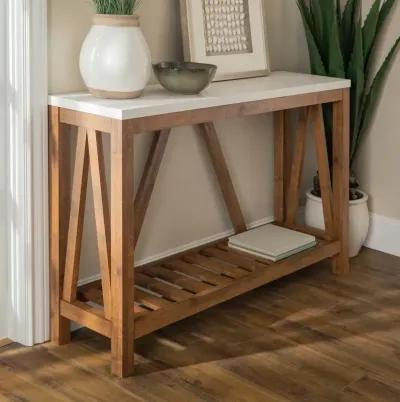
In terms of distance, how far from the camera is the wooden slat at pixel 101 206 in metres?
2.68

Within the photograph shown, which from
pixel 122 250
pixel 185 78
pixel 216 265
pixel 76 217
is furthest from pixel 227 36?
pixel 122 250

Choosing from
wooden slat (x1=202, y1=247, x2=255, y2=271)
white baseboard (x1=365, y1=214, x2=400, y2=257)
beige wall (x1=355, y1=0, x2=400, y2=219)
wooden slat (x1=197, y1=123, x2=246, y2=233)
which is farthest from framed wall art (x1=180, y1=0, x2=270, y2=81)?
white baseboard (x1=365, y1=214, x2=400, y2=257)

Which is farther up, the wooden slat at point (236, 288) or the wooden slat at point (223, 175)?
the wooden slat at point (223, 175)

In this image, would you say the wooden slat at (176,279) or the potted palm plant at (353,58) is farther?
the potted palm plant at (353,58)

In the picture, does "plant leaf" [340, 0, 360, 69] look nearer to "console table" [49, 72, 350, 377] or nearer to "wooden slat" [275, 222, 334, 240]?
"console table" [49, 72, 350, 377]

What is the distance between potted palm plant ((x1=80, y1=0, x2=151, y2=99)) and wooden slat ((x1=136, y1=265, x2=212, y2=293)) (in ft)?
2.40

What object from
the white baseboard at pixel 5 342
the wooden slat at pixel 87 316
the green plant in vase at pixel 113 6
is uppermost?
the green plant in vase at pixel 113 6


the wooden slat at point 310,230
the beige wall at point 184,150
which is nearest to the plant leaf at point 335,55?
the beige wall at point 184,150

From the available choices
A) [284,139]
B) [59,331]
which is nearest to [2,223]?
[59,331]

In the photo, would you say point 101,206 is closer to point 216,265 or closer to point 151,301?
point 151,301

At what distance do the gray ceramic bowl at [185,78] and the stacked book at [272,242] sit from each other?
77cm

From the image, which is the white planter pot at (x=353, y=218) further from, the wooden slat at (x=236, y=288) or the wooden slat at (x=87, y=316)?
the wooden slat at (x=87, y=316)

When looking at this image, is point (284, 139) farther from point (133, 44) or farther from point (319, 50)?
point (133, 44)

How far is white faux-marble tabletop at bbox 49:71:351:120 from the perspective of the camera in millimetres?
2594
